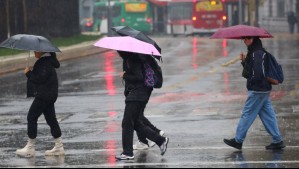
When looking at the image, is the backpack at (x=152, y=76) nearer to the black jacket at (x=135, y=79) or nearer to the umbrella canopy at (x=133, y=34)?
the black jacket at (x=135, y=79)

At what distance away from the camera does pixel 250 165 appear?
11.8 m

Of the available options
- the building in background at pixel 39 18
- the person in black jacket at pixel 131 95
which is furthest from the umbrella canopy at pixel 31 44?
the building in background at pixel 39 18

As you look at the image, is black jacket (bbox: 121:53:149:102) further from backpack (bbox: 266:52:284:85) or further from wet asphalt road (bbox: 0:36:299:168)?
backpack (bbox: 266:52:284:85)

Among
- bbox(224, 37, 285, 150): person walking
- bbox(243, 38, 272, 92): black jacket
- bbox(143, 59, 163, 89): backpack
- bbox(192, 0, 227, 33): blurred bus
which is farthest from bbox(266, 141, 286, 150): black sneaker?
bbox(192, 0, 227, 33): blurred bus

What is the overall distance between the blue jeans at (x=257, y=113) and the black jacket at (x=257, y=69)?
0.11 metres

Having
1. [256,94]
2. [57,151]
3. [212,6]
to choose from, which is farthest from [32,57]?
[212,6]

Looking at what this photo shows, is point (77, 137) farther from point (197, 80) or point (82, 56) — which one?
point (82, 56)

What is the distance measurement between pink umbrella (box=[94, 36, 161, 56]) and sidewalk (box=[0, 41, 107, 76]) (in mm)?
17752

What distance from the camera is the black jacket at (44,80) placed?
12938 mm

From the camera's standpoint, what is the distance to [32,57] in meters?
32.5

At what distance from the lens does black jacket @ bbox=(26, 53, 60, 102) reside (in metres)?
12.9

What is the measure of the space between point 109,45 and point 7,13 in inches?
1159

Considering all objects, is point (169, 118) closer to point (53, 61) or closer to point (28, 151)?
point (53, 61)

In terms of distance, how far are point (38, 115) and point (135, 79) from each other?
155 centimetres
